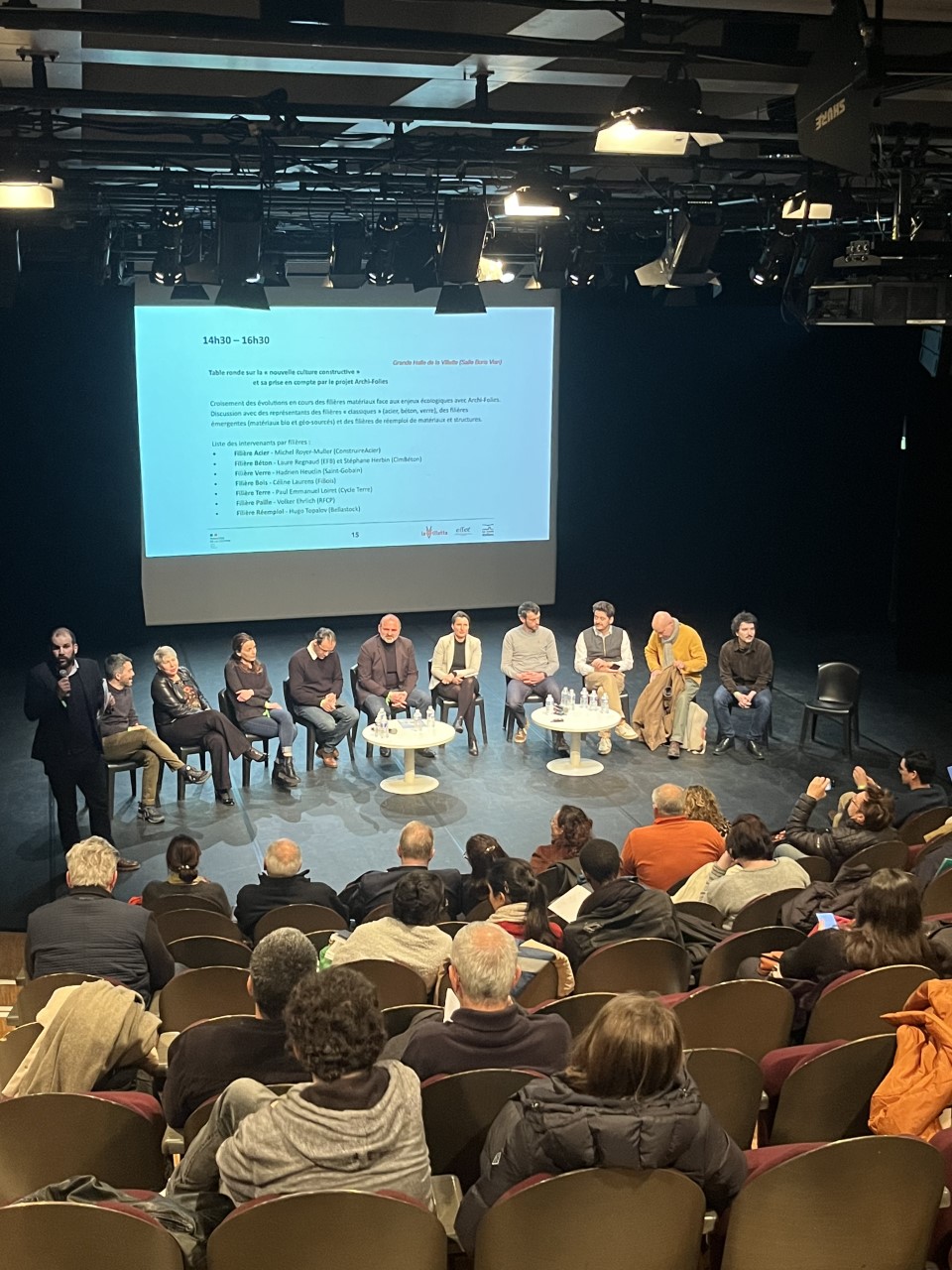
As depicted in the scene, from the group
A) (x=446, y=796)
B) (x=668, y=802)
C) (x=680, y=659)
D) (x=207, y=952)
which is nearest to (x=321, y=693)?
(x=446, y=796)

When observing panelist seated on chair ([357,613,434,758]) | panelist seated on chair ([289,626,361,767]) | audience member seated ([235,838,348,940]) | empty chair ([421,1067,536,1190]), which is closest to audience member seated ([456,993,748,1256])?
empty chair ([421,1067,536,1190])

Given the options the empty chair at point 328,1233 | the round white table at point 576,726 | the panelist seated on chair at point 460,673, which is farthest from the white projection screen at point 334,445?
the empty chair at point 328,1233

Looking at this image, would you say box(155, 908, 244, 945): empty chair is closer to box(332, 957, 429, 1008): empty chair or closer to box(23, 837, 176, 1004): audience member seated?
box(23, 837, 176, 1004): audience member seated

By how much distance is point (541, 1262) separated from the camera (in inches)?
93.4

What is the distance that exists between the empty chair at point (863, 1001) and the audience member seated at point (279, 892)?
2286 millimetres

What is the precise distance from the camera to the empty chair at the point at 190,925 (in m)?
5.00

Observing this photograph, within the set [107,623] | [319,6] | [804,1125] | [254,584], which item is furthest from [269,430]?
[804,1125]

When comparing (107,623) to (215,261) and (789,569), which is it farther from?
(789,569)

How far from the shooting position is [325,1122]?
241cm

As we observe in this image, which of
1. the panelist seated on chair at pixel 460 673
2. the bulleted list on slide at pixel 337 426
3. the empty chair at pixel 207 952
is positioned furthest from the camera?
the bulleted list on slide at pixel 337 426

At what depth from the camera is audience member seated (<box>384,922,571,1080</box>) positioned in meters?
3.00

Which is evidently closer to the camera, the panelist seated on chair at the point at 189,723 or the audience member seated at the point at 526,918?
the audience member seated at the point at 526,918

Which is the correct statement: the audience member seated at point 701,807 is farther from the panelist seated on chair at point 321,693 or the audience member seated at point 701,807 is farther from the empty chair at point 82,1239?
the empty chair at point 82,1239

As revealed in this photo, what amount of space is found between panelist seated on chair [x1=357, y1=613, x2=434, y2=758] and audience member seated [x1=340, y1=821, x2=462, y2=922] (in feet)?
11.9
